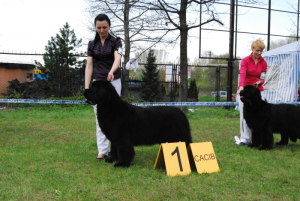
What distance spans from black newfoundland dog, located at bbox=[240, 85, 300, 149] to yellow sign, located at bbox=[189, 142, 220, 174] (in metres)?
1.81

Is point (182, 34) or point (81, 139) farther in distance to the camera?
point (182, 34)

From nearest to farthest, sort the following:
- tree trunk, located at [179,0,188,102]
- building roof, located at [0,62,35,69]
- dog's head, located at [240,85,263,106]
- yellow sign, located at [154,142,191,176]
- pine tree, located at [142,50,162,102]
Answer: yellow sign, located at [154,142,191,176]
dog's head, located at [240,85,263,106]
tree trunk, located at [179,0,188,102]
pine tree, located at [142,50,162,102]
building roof, located at [0,62,35,69]

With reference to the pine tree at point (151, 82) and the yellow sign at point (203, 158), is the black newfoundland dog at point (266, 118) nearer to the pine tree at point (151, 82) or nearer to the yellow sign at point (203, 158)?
the yellow sign at point (203, 158)

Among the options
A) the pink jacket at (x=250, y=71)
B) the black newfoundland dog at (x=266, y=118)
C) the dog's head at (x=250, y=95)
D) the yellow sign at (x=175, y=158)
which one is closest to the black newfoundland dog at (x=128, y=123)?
the yellow sign at (x=175, y=158)

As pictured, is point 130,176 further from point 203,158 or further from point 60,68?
point 60,68

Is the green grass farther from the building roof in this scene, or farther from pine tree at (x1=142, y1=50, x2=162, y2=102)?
the building roof

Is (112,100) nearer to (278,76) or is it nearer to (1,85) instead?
(278,76)

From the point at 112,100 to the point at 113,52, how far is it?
37.0 inches

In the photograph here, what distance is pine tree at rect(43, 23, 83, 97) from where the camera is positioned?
14.0 m

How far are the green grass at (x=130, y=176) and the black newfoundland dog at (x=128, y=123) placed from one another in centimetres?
30

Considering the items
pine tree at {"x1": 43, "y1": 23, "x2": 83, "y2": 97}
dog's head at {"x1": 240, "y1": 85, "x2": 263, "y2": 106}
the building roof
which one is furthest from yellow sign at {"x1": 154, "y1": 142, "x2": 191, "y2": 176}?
the building roof

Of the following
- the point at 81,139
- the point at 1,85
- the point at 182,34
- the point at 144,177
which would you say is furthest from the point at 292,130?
the point at 1,85

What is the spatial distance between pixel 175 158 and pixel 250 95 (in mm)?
2326

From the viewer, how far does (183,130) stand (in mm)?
4840
